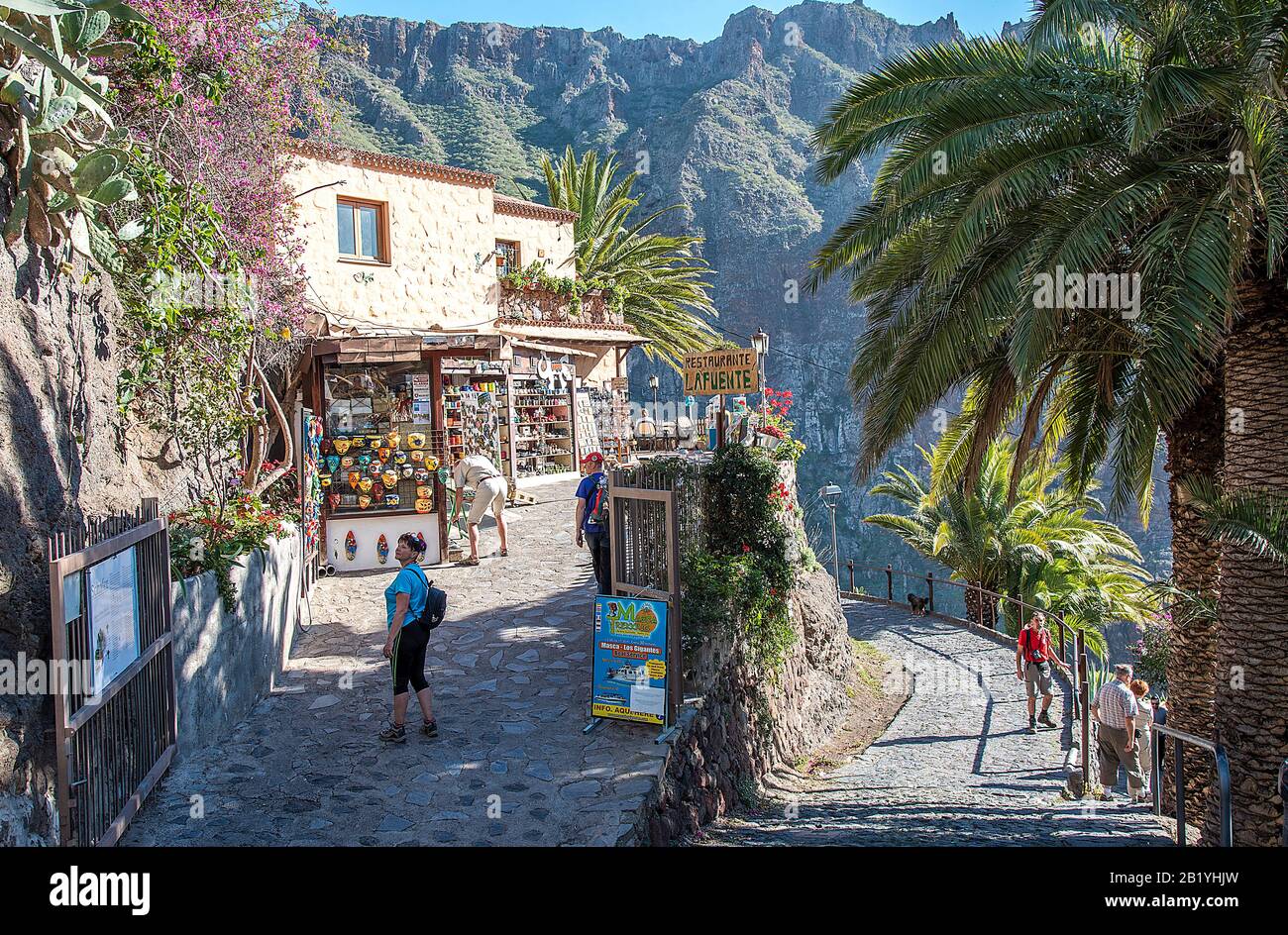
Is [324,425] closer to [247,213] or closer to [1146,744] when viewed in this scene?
[247,213]

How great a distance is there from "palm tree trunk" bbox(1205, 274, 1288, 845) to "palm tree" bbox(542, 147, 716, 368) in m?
22.4

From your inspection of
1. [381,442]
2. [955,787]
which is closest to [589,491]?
[381,442]

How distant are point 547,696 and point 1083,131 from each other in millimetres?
6730

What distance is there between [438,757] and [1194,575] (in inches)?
287

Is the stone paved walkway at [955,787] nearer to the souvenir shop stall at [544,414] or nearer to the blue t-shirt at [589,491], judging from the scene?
the blue t-shirt at [589,491]

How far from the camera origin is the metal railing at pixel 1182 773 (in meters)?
6.52

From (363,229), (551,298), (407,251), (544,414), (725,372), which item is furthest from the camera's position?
(544,414)

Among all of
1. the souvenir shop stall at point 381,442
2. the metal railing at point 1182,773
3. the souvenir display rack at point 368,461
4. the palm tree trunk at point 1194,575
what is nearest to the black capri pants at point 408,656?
the metal railing at point 1182,773

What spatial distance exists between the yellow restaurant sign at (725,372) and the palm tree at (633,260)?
17.5 meters

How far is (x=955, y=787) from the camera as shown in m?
10.6

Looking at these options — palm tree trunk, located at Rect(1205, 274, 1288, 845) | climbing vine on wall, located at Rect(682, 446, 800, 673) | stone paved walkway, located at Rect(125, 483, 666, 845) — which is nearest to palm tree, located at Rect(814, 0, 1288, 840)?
palm tree trunk, located at Rect(1205, 274, 1288, 845)

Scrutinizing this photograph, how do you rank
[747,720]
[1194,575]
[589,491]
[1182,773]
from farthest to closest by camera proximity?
[589,491], [747,720], [1194,575], [1182,773]

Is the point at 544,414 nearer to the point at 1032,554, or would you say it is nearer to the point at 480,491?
the point at 480,491

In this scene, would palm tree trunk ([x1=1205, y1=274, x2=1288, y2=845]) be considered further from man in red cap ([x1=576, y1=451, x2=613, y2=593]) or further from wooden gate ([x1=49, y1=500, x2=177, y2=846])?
wooden gate ([x1=49, y1=500, x2=177, y2=846])
